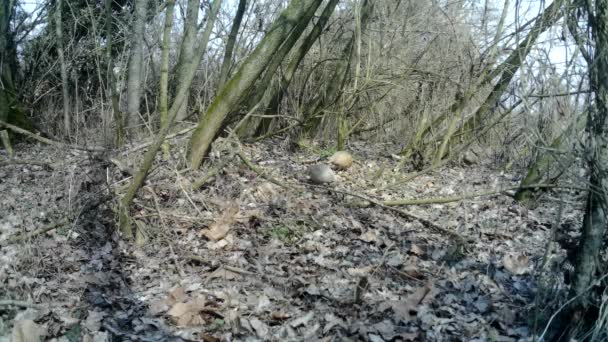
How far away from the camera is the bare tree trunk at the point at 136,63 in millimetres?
8906

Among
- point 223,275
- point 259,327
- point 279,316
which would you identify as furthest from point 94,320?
point 279,316

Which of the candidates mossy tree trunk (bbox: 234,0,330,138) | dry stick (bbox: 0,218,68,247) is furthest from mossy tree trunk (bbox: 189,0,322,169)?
dry stick (bbox: 0,218,68,247)

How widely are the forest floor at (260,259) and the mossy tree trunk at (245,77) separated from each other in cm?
34

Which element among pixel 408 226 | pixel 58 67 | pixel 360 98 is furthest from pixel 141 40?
pixel 408 226

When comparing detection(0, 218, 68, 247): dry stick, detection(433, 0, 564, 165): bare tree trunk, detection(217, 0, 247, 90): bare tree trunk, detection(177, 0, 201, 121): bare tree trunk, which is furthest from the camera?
detection(177, 0, 201, 121): bare tree trunk

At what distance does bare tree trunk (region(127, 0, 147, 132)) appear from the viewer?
8.91 m

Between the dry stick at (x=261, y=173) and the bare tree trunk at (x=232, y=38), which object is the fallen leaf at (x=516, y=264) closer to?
the dry stick at (x=261, y=173)

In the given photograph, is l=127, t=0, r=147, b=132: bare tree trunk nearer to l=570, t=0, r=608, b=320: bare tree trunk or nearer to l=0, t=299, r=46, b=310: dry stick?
l=0, t=299, r=46, b=310: dry stick

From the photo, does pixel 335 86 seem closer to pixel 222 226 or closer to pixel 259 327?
pixel 222 226

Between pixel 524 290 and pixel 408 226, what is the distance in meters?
1.73

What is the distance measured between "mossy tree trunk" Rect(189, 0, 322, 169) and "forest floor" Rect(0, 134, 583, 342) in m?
0.34

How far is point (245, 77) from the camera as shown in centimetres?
624

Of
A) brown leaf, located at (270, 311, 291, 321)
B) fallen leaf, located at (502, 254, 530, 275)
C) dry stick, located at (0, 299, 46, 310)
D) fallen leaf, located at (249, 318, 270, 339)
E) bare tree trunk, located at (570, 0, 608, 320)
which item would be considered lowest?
dry stick, located at (0, 299, 46, 310)

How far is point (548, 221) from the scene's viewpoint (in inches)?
225
